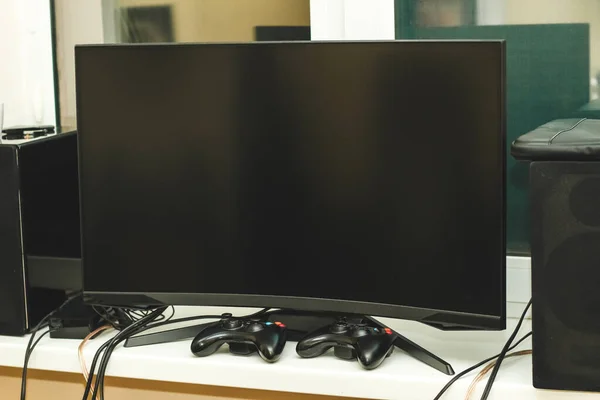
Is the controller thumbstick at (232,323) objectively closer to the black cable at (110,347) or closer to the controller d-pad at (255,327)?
the controller d-pad at (255,327)

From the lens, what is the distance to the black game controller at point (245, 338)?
1265 millimetres

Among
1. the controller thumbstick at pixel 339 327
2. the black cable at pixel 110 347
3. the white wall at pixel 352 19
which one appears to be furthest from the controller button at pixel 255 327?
the white wall at pixel 352 19

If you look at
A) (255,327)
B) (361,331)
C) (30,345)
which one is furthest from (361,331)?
(30,345)

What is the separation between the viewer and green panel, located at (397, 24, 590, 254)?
1437 mm

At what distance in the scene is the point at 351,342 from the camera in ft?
4.08

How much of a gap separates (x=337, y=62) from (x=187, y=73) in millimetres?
246

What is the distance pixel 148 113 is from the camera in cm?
132

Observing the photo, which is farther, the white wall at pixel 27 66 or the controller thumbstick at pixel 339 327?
the white wall at pixel 27 66

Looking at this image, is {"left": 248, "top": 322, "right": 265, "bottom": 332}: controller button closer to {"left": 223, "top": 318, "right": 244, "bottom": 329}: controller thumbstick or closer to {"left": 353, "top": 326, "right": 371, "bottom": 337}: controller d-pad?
{"left": 223, "top": 318, "right": 244, "bottom": 329}: controller thumbstick

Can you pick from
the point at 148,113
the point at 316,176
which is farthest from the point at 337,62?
the point at 148,113

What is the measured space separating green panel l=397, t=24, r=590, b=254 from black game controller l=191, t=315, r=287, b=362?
0.51 m

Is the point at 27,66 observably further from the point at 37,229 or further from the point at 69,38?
the point at 37,229

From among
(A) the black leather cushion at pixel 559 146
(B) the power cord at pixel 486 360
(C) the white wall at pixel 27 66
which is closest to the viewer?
(A) the black leather cushion at pixel 559 146

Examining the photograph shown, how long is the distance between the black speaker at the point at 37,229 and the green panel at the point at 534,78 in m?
0.76
